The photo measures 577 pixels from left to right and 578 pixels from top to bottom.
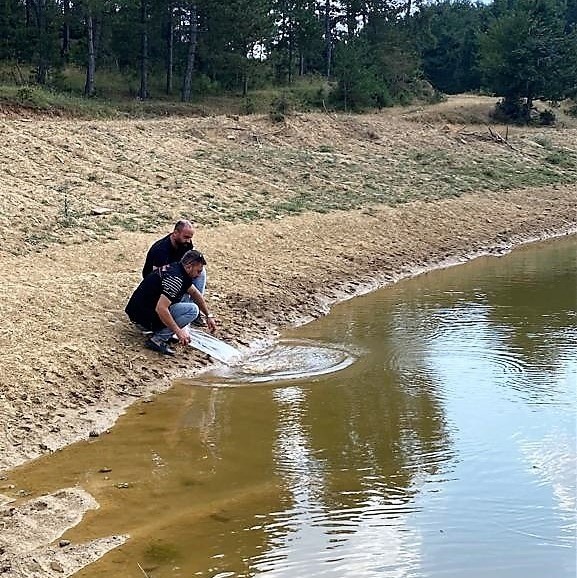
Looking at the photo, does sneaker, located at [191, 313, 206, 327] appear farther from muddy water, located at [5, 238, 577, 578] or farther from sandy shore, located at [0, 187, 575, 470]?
muddy water, located at [5, 238, 577, 578]

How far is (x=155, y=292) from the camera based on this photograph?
28.4 feet

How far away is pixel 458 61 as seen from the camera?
52.1 m

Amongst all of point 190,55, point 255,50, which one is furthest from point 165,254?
point 255,50

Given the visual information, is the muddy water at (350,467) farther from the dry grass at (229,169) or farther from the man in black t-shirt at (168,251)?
the dry grass at (229,169)

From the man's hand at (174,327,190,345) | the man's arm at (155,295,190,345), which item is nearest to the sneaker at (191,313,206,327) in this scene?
the man's hand at (174,327,190,345)

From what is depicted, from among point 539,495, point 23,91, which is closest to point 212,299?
point 539,495

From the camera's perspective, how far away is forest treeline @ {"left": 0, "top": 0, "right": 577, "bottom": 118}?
32625mm

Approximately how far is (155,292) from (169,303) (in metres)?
0.37

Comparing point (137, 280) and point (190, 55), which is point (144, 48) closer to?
point (190, 55)

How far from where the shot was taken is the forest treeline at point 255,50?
32625 millimetres

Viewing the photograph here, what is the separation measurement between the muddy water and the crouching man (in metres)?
0.61

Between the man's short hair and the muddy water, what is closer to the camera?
the muddy water

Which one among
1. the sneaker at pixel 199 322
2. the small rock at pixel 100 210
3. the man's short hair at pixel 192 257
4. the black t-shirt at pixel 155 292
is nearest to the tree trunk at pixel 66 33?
the small rock at pixel 100 210

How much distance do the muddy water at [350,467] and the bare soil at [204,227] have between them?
0.40 m
